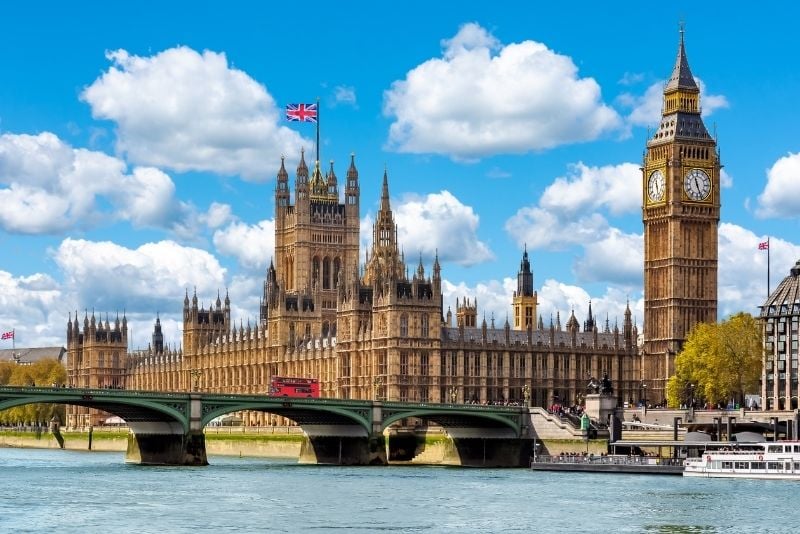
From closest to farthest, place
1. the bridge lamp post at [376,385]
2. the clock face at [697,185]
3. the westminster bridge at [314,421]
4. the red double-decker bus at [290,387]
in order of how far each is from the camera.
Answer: the westminster bridge at [314,421] < the red double-decker bus at [290,387] < the bridge lamp post at [376,385] < the clock face at [697,185]

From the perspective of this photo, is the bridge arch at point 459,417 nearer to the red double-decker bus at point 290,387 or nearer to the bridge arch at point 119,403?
the bridge arch at point 119,403

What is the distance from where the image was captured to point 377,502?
91.1 m

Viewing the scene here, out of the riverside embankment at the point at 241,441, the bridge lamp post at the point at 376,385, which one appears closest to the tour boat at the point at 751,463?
the riverside embankment at the point at 241,441

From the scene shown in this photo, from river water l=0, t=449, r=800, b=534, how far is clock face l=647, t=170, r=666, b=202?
55502mm

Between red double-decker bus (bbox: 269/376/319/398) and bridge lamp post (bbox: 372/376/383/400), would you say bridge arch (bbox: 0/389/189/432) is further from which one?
bridge lamp post (bbox: 372/376/383/400)

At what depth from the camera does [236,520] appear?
80875 mm

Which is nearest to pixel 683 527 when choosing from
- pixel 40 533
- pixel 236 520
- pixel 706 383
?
pixel 236 520

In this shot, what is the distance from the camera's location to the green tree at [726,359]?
145625mm

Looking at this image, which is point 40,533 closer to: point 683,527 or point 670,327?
point 683,527

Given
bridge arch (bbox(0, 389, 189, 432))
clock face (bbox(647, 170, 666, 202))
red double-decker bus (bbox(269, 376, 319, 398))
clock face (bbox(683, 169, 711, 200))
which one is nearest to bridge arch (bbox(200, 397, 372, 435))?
bridge arch (bbox(0, 389, 189, 432))

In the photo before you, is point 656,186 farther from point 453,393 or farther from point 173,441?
point 173,441

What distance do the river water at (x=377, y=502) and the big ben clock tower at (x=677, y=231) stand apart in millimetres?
52074

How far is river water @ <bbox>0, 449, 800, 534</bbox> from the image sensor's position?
3113 inches

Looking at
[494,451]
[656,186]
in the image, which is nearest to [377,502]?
[494,451]
